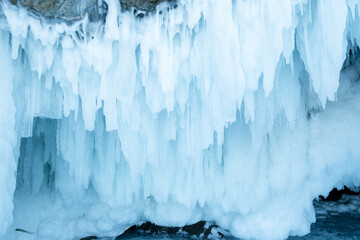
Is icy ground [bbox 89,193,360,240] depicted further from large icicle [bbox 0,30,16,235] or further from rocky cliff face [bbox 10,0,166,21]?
rocky cliff face [bbox 10,0,166,21]

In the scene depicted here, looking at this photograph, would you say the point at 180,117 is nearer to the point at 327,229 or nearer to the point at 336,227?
the point at 327,229

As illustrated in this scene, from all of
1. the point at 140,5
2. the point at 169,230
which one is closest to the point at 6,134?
the point at 140,5

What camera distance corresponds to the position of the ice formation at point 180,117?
366 centimetres

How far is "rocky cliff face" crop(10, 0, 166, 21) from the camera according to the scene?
11.8ft

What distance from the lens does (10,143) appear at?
3727mm

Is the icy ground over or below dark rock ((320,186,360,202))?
below

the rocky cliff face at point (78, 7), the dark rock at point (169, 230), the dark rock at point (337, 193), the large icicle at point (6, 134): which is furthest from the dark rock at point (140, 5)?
the dark rock at point (337, 193)

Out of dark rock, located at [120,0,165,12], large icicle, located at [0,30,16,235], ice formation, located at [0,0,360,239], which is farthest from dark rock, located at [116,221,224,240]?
dark rock, located at [120,0,165,12]

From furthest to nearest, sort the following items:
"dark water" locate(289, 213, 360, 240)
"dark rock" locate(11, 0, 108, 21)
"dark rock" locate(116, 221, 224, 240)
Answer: "dark rock" locate(116, 221, 224, 240), "dark water" locate(289, 213, 360, 240), "dark rock" locate(11, 0, 108, 21)

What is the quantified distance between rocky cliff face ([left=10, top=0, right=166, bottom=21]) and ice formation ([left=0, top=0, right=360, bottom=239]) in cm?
9

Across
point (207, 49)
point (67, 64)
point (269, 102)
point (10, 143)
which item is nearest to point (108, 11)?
point (67, 64)

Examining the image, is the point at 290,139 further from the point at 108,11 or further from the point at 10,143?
the point at 10,143

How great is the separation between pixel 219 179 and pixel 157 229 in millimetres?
1378

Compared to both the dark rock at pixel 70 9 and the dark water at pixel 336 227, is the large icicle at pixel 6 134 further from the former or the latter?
the dark water at pixel 336 227
